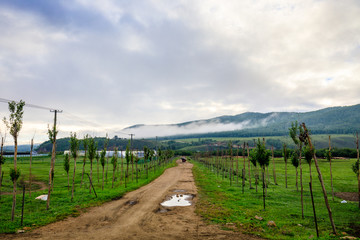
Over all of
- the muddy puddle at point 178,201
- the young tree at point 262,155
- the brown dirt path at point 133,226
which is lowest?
the muddy puddle at point 178,201

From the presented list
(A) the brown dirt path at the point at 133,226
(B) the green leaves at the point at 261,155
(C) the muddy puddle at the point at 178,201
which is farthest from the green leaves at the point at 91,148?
(B) the green leaves at the point at 261,155

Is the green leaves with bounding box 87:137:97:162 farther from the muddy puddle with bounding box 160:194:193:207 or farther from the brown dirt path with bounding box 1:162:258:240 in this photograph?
the muddy puddle with bounding box 160:194:193:207

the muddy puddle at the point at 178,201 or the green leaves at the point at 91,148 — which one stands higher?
the green leaves at the point at 91,148

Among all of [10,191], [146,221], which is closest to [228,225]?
[146,221]

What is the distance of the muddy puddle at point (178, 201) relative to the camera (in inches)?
849

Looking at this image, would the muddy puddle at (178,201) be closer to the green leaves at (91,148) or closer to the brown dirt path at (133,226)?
the brown dirt path at (133,226)

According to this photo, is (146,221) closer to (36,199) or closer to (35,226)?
(35,226)

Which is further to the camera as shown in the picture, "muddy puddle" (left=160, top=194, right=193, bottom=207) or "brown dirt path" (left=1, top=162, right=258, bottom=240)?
"muddy puddle" (left=160, top=194, right=193, bottom=207)

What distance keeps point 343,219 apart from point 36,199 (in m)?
32.0

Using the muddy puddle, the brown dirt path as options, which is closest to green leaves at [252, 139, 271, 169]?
the muddy puddle

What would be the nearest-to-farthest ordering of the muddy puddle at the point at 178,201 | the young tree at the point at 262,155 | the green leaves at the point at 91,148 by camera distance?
the muddy puddle at the point at 178,201 → the young tree at the point at 262,155 → the green leaves at the point at 91,148

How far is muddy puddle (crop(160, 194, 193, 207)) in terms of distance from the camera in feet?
70.7

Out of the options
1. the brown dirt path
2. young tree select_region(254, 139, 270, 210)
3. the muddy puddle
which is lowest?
the muddy puddle

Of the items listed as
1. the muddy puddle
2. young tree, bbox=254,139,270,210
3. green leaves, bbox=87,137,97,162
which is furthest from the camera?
green leaves, bbox=87,137,97,162
